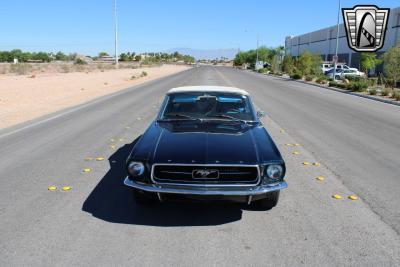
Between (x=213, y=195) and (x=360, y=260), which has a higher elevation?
(x=213, y=195)

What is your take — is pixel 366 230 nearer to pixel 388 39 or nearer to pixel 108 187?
pixel 108 187

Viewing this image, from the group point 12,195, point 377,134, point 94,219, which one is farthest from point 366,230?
point 377,134

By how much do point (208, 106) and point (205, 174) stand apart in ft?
5.78

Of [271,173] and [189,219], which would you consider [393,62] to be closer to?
[271,173]

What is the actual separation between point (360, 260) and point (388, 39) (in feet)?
195

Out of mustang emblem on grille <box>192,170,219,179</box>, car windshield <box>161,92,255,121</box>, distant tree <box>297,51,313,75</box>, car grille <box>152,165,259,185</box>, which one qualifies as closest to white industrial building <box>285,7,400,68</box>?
distant tree <box>297,51,313,75</box>

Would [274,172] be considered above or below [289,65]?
below

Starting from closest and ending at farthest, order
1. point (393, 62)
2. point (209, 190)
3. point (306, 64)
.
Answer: point (209, 190)
point (393, 62)
point (306, 64)

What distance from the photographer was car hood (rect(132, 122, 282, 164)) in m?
4.21

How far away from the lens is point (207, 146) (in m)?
4.46

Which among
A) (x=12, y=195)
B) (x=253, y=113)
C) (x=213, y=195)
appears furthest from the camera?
(x=253, y=113)

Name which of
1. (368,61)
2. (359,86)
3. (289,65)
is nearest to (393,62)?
(359,86)

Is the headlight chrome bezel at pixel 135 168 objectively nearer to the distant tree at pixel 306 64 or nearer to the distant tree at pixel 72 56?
the distant tree at pixel 306 64

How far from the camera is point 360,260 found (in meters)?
3.65
